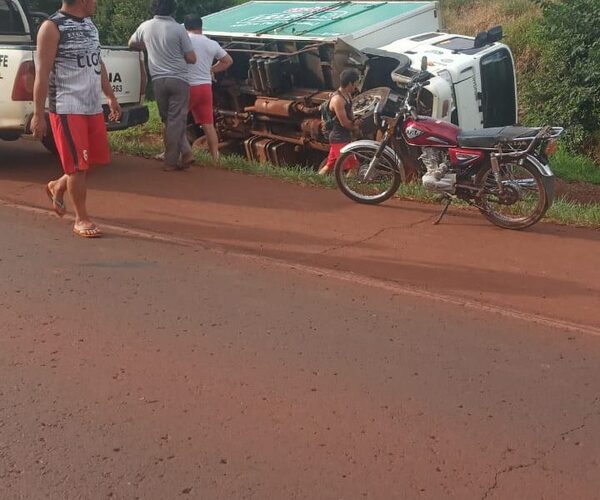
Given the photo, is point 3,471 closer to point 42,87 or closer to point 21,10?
point 42,87

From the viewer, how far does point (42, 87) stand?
6023mm

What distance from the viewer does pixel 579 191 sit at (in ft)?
39.4

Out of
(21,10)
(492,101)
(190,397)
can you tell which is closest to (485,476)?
(190,397)

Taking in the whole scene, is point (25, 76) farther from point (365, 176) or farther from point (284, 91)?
point (284, 91)

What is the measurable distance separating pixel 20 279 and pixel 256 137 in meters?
6.30

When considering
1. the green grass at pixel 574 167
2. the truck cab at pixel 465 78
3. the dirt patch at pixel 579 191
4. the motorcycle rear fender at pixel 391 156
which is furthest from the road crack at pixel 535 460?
the green grass at pixel 574 167

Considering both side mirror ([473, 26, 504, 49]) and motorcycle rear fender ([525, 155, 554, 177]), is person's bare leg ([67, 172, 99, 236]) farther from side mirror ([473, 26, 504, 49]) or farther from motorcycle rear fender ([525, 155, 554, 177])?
side mirror ([473, 26, 504, 49])

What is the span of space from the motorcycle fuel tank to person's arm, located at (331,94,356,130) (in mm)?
1469

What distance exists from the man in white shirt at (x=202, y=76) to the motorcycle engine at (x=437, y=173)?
3.01 meters

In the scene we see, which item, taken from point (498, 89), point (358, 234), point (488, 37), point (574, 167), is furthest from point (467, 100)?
point (574, 167)

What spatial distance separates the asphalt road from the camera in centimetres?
334

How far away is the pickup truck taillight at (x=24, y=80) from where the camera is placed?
791 cm

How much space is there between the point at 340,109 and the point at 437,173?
1910mm

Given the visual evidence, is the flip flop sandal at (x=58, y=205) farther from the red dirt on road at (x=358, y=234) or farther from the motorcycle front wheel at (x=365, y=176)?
the motorcycle front wheel at (x=365, y=176)
